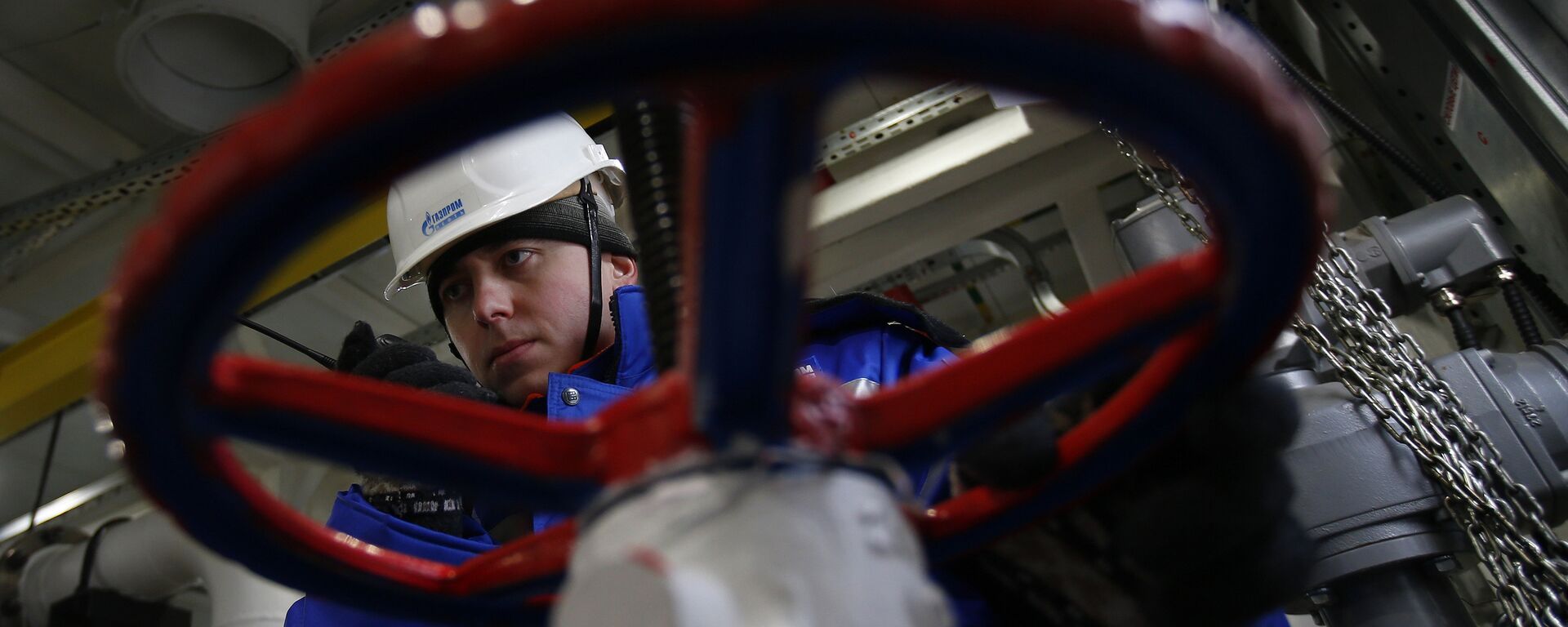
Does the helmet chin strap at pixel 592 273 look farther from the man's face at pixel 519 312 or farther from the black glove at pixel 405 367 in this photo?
the black glove at pixel 405 367

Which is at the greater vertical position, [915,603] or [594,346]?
[594,346]

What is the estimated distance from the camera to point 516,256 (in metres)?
1.48

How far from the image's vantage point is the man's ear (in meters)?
1.63

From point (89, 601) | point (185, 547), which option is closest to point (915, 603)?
point (185, 547)

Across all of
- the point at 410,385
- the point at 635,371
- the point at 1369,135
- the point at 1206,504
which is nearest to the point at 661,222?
the point at 1206,504

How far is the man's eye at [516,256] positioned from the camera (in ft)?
4.84

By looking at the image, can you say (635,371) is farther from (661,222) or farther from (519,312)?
(661,222)

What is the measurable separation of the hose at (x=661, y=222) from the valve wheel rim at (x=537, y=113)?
0.06m

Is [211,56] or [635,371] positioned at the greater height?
[211,56]

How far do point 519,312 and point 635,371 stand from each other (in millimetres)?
300

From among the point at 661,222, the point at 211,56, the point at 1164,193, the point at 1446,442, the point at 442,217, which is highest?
the point at 211,56

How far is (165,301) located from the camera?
1.07ft

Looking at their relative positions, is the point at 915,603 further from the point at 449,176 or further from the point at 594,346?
the point at 449,176

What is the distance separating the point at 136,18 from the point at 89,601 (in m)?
1.59
